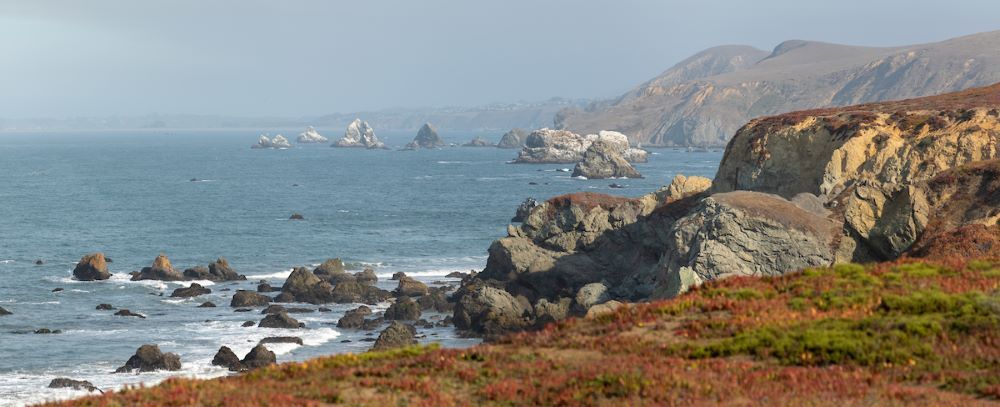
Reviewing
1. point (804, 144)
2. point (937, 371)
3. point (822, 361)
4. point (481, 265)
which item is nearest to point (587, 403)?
point (822, 361)

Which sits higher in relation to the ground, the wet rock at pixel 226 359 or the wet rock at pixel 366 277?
the wet rock at pixel 226 359

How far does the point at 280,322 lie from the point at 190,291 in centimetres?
1445

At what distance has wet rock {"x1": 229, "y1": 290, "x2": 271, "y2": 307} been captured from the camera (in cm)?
6800

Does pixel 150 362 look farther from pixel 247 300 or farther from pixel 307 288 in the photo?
pixel 307 288

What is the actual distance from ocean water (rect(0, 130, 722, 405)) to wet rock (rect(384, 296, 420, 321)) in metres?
1.98

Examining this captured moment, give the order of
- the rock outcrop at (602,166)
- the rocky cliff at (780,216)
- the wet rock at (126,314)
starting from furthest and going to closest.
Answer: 1. the rock outcrop at (602,166)
2. the wet rock at (126,314)
3. the rocky cliff at (780,216)

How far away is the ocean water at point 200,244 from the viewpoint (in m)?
55.4

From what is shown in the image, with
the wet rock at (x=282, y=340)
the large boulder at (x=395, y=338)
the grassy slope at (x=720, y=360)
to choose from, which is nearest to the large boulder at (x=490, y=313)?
the large boulder at (x=395, y=338)

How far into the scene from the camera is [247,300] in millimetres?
68250

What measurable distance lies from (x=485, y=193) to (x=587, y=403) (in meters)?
142

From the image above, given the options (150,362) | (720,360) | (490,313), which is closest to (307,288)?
(490,313)

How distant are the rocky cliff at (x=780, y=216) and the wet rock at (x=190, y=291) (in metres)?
18.7

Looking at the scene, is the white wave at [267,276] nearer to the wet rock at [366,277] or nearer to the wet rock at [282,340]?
the wet rock at [366,277]

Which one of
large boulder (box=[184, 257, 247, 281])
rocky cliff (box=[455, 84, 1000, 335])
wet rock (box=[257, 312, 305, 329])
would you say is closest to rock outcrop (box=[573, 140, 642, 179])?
rocky cliff (box=[455, 84, 1000, 335])
